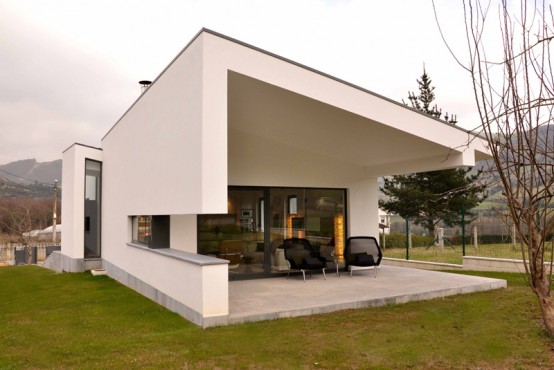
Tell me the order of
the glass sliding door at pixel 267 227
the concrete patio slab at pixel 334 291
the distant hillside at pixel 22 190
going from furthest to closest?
the distant hillside at pixel 22 190
the glass sliding door at pixel 267 227
the concrete patio slab at pixel 334 291

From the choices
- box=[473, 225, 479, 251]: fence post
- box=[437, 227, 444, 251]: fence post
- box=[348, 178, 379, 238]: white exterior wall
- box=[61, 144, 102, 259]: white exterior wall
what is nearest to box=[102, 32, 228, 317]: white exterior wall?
box=[61, 144, 102, 259]: white exterior wall

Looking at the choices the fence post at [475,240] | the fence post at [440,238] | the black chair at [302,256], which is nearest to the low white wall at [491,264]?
the fence post at [475,240]

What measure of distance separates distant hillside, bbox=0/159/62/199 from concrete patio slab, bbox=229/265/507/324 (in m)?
55.5

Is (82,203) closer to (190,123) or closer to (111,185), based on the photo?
(111,185)

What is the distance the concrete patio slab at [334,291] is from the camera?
245 inches

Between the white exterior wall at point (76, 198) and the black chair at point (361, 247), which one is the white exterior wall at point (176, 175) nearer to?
the white exterior wall at point (76, 198)

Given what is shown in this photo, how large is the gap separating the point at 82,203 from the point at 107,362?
394 inches

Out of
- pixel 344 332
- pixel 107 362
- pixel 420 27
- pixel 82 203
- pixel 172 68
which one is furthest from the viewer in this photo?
pixel 82 203

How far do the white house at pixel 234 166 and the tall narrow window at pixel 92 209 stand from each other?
9.9 inches

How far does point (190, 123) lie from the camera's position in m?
6.12

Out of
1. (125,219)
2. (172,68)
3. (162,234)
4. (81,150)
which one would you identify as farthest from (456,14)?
(81,150)

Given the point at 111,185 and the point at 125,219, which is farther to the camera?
the point at 111,185

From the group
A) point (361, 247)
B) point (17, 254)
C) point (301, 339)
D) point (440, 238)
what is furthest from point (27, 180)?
point (301, 339)

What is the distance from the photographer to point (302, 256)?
31.6ft
